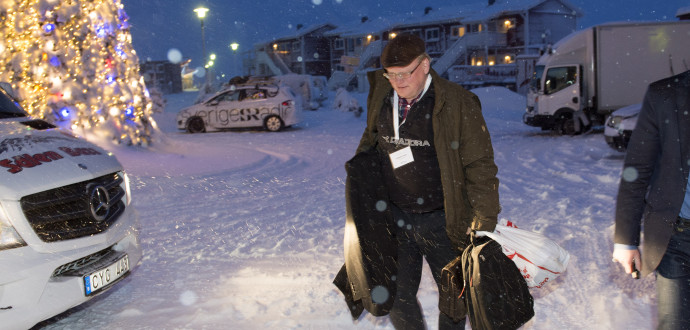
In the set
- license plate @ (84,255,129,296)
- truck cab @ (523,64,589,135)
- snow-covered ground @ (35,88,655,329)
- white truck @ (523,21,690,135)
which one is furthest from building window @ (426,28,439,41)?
license plate @ (84,255,129,296)

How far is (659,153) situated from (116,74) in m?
11.2

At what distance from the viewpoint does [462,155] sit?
299 centimetres

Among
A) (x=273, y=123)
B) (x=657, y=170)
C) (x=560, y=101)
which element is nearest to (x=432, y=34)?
(x=273, y=123)

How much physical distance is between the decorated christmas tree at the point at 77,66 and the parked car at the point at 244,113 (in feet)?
24.3

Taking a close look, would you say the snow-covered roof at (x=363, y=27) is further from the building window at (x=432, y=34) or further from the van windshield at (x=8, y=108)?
the van windshield at (x=8, y=108)

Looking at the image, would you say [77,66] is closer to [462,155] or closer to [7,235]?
[7,235]

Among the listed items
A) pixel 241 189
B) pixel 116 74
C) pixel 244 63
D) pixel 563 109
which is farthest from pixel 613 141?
pixel 244 63

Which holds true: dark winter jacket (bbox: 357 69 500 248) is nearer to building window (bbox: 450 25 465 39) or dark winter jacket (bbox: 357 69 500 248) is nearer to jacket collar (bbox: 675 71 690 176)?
jacket collar (bbox: 675 71 690 176)

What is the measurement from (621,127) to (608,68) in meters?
5.50

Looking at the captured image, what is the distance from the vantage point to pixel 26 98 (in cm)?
994

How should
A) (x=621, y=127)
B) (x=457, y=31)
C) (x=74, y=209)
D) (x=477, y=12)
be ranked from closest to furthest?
(x=74, y=209)
(x=621, y=127)
(x=477, y=12)
(x=457, y=31)

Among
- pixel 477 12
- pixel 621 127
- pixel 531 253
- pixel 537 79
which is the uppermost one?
pixel 477 12

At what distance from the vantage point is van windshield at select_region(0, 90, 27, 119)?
493 centimetres

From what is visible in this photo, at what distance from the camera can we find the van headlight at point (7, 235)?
3396mm
